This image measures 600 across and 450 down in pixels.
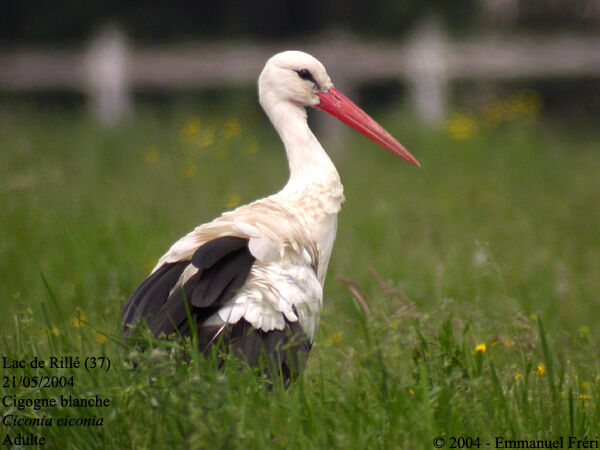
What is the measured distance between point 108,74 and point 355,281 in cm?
627

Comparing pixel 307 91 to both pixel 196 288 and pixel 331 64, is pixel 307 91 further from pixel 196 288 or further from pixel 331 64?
pixel 331 64

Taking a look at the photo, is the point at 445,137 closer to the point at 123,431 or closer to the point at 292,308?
the point at 292,308

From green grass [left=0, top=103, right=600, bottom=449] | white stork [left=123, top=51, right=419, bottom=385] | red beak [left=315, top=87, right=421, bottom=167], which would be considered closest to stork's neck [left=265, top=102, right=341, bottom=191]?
white stork [left=123, top=51, right=419, bottom=385]

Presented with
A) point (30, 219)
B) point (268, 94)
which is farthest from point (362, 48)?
point (268, 94)

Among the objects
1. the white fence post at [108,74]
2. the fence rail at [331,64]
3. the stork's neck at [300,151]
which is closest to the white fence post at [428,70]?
the fence rail at [331,64]

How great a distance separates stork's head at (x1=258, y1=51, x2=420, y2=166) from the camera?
12.3ft

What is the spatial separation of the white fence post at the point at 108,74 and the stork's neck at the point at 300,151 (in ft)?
21.6

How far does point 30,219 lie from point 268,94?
6.60ft

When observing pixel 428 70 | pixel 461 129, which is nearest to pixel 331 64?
pixel 428 70

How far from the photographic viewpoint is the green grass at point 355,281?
7.80 feet

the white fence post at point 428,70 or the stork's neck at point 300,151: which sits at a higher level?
the white fence post at point 428,70

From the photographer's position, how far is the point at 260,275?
9.46ft

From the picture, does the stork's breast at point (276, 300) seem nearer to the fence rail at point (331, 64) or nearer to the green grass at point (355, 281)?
the green grass at point (355, 281)

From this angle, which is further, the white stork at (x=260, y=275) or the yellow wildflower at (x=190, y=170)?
the yellow wildflower at (x=190, y=170)
